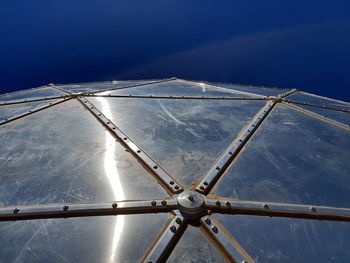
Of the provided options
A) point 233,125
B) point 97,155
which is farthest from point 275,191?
point 97,155

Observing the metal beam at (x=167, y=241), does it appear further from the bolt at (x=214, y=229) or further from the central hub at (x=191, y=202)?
the bolt at (x=214, y=229)

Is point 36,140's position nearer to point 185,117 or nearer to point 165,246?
point 185,117

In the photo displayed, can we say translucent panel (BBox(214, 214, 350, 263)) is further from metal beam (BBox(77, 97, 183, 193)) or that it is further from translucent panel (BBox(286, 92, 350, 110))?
translucent panel (BBox(286, 92, 350, 110))

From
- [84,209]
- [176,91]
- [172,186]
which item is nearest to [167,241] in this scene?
[172,186]

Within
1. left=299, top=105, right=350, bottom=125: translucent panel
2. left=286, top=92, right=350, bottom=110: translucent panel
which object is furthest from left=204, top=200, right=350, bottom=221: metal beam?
left=286, top=92, right=350, bottom=110: translucent panel

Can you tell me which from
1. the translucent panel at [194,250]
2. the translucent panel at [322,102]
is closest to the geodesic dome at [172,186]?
the translucent panel at [194,250]

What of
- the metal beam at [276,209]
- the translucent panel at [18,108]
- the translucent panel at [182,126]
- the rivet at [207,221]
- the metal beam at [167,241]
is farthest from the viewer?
the translucent panel at [18,108]

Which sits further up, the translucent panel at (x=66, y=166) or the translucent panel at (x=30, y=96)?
the translucent panel at (x=30, y=96)
